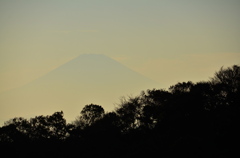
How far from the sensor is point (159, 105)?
286 feet

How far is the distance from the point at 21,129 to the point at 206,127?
5696cm

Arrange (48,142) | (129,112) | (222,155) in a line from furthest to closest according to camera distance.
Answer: (129,112)
(48,142)
(222,155)

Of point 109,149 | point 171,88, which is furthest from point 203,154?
point 171,88

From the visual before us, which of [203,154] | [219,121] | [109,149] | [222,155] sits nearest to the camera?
[222,155]

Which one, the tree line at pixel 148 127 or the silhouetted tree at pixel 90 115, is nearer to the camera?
→ the tree line at pixel 148 127

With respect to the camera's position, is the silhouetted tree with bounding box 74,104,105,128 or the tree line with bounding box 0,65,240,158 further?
the silhouetted tree with bounding box 74,104,105,128

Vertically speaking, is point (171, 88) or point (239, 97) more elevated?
point (171, 88)

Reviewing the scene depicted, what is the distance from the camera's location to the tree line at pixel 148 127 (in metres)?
57.5

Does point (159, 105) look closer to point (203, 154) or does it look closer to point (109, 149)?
point (109, 149)

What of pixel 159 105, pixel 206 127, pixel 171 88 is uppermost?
pixel 171 88

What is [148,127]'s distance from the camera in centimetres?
8362

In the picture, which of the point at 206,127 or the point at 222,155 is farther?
the point at 206,127

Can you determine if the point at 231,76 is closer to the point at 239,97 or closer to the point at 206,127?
the point at 239,97

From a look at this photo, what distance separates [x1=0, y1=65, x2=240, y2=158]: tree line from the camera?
57.5 meters
